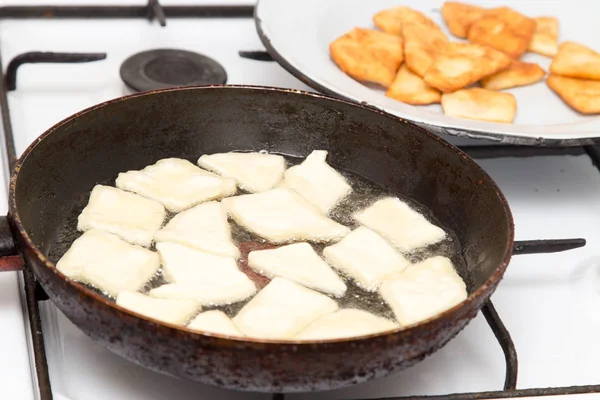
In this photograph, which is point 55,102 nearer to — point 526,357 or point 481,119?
point 481,119

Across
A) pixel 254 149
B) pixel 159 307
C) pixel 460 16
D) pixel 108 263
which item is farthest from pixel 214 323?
pixel 460 16

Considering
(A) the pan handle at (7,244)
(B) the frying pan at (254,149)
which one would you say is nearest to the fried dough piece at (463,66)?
(B) the frying pan at (254,149)

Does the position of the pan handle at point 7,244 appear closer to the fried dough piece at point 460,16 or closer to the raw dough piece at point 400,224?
the raw dough piece at point 400,224

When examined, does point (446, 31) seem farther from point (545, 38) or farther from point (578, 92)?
point (578, 92)

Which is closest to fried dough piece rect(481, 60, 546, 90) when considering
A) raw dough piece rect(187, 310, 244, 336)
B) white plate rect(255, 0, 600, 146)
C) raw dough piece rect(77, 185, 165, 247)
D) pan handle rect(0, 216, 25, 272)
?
white plate rect(255, 0, 600, 146)

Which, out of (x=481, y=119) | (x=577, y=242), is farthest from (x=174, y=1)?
(x=577, y=242)

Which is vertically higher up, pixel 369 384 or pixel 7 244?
pixel 7 244
